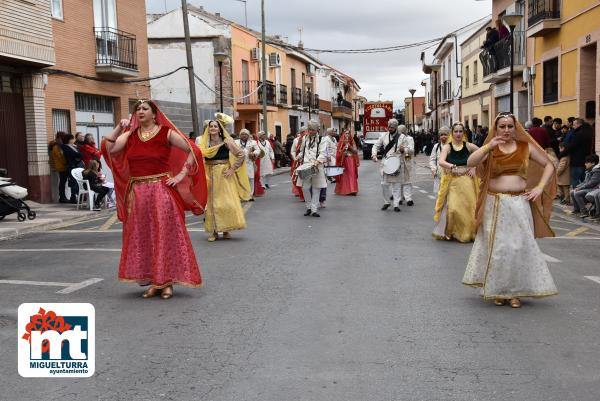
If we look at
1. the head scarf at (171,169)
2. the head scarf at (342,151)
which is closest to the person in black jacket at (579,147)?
the head scarf at (342,151)

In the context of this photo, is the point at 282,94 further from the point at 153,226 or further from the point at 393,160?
the point at 153,226

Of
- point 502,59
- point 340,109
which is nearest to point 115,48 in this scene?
point 502,59

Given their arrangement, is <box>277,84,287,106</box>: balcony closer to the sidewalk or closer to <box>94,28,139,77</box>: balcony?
<box>94,28,139,77</box>: balcony

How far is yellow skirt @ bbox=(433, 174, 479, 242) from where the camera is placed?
32.2 ft

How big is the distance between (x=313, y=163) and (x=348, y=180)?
4.71 metres

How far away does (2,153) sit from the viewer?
16656mm

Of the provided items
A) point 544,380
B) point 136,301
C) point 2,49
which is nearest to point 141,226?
point 136,301

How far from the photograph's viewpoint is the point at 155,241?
6441 millimetres

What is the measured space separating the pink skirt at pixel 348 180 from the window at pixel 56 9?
28.4ft

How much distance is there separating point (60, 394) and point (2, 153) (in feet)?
46.2

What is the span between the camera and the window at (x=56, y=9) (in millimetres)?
18297

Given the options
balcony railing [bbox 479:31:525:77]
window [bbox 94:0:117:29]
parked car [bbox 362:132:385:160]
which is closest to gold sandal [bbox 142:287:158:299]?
window [bbox 94:0:117:29]

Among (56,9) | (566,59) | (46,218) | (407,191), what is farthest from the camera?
(566,59)

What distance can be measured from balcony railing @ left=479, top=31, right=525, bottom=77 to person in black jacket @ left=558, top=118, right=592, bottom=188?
1151cm
